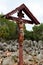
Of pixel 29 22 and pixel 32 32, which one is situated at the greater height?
pixel 32 32

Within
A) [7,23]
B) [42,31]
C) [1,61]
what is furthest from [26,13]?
[7,23]

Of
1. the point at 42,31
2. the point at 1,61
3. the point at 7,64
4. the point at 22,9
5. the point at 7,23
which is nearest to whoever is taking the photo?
the point at 22,9

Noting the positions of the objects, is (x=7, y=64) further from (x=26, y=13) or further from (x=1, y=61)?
(x=26, y=13)

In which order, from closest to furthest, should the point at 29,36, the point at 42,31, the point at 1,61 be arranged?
the point at 1,61, the point at 29,36, the point at 42,31

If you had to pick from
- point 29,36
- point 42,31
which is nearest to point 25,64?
point 29,36

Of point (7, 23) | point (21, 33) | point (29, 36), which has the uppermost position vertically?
point (7, 23)

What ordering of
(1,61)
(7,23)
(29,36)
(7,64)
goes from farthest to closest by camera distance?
(7,23) → (29,36) → (1,61) → (7,64)

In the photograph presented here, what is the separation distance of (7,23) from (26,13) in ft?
220

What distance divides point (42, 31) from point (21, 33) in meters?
57.4

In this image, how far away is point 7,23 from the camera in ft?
285

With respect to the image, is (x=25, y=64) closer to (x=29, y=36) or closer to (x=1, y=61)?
(x=1, y=61)

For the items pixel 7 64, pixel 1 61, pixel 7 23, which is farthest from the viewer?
pixel 7 23

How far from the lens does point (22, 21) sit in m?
19.8

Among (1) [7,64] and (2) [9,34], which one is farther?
(2) [9,34]
